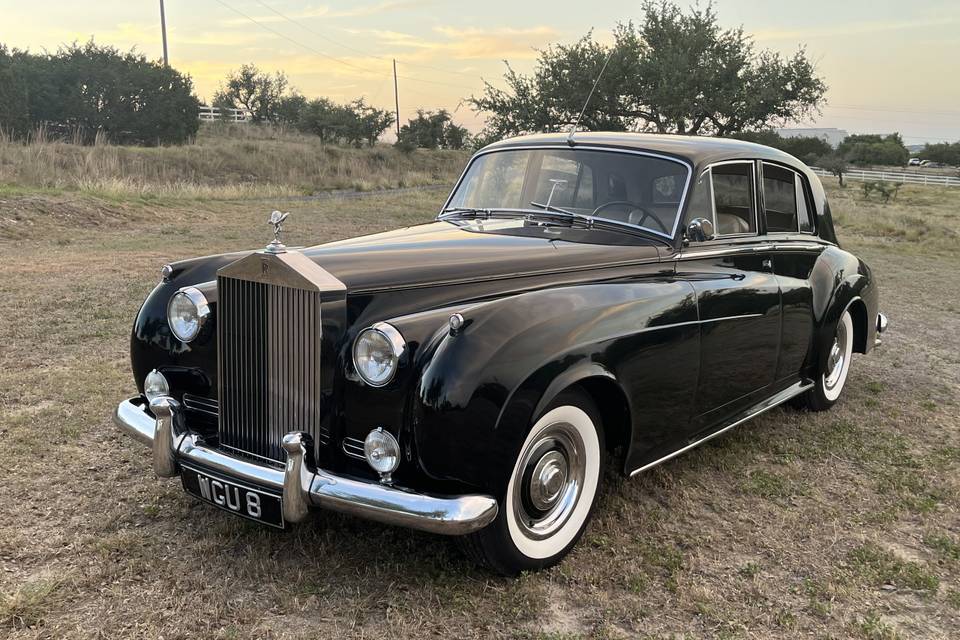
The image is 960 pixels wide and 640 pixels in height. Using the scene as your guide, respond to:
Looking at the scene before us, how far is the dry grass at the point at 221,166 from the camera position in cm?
1833

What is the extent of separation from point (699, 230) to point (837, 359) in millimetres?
2128

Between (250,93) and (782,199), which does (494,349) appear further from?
(250,93)

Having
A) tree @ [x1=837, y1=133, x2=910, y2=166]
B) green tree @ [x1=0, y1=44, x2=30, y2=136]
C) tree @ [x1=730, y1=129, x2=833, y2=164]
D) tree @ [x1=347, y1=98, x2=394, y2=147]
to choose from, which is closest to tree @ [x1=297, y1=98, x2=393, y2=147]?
tree @ [x1=347, y1=98, x2=394, y2=147]

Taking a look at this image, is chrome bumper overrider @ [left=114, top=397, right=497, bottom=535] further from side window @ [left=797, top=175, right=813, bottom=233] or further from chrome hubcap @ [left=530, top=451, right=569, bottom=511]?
side window @ [left=797, top=175, right=813, bottom=233]

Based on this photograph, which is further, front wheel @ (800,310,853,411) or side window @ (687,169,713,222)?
front wheel @ (800,310,853,411)

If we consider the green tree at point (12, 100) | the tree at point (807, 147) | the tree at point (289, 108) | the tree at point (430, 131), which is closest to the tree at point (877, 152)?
the tree at point (807, 147)

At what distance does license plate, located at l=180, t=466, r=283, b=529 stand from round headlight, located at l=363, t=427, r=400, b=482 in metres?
0.36

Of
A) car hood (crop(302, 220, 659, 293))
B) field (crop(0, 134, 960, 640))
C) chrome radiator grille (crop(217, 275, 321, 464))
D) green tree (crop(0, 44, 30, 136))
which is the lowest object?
field (crop(0, 134, 960, 640))

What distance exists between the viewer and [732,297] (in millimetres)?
3744

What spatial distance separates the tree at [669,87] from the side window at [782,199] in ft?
71.6

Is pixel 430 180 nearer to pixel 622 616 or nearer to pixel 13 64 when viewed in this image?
pixel 13 64

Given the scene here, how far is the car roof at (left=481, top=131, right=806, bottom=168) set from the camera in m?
3.87

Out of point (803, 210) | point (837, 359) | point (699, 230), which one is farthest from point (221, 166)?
point (699, 230)

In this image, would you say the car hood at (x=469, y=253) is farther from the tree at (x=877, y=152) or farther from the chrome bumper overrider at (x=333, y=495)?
the tree at (x=877, y=152)
